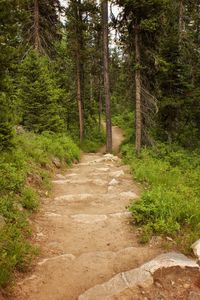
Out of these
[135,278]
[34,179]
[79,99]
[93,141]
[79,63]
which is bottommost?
[93,141]

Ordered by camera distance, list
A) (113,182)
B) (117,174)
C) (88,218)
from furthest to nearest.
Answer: (117,174) → (113,182) → (88,218)

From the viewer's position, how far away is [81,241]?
6.40 m

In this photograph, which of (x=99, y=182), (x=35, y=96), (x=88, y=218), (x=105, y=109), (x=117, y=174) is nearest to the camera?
(x=88, y=218)

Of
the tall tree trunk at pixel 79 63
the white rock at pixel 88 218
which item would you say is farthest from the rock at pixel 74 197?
the tall tree trunk at pixel 79 63

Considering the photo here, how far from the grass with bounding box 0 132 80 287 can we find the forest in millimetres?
22

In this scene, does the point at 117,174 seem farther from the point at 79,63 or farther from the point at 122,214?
the point at 79,63

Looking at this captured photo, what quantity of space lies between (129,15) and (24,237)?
14.9 metres

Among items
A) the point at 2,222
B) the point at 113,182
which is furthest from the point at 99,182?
the point at 2,222

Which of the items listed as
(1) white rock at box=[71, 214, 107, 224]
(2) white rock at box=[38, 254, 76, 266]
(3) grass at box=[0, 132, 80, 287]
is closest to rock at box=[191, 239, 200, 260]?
(2) white rock at box=[38, 254, 76, 266]

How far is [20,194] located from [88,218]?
1.85 meters

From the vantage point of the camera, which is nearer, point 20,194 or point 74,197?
point 20,194

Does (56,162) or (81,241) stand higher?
(56,162)

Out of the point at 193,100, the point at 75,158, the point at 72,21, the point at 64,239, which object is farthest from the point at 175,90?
the point at 64,239

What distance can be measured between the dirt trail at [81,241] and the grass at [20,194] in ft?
0.89
